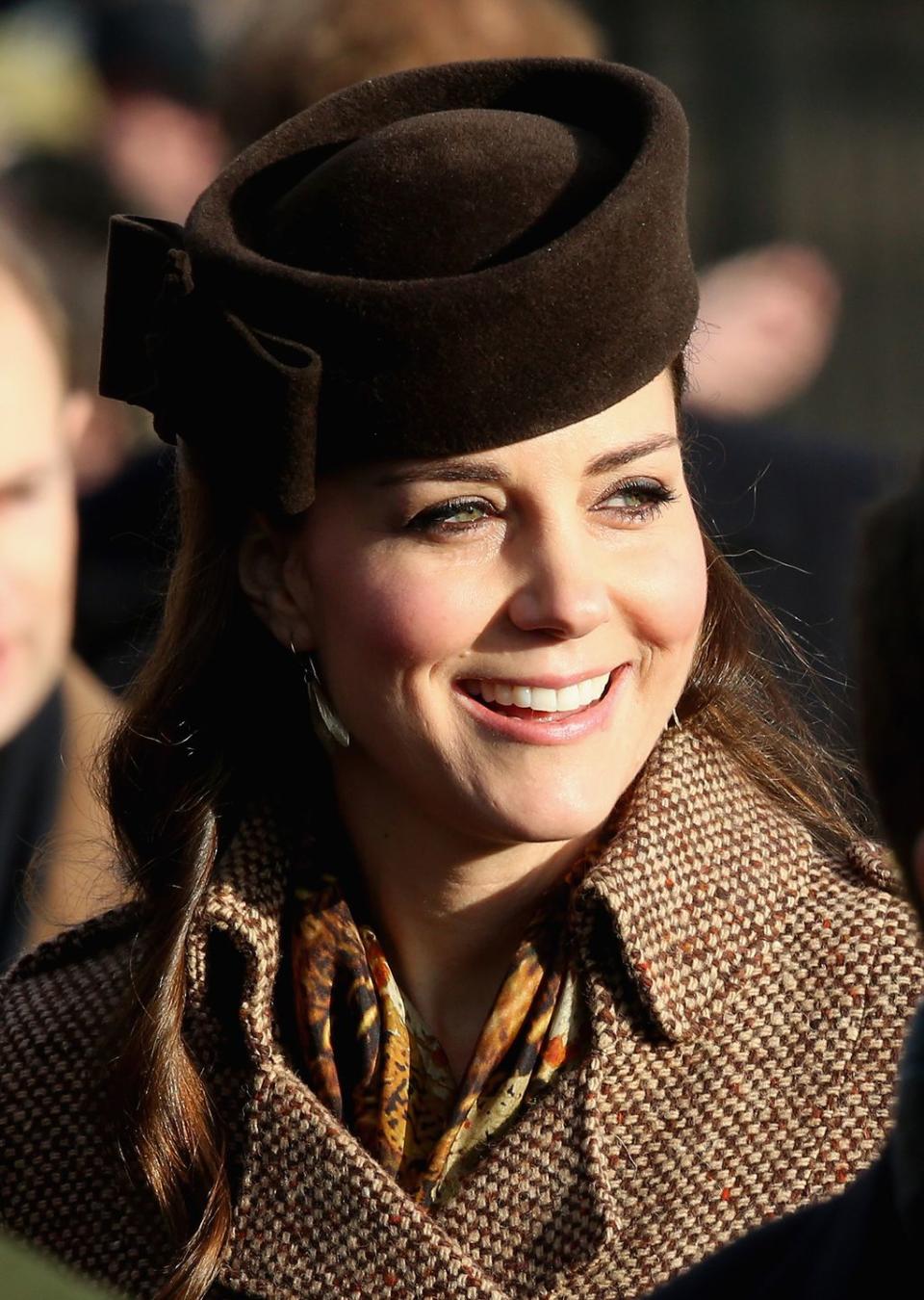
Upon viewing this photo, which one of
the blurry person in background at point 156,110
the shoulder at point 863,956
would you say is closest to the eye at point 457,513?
the shoulder at point 863,956

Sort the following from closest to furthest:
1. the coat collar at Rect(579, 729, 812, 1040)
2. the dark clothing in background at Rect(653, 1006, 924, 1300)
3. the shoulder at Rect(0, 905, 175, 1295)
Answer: the dark clothing in background at Rect(653, 1006, 924, 1300)
the coat collar at Rect(579, 729, 812, 1040)
the shoulder at Rect(0, 905, 175, 1295)

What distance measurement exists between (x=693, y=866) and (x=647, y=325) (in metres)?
0.71

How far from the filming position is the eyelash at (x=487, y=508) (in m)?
2.82

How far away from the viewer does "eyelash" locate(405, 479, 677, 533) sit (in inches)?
111

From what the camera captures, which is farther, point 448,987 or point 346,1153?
point 448,987

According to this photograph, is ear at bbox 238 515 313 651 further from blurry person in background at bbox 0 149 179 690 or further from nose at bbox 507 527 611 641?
blurry person in background at bbox 0 149 179 690

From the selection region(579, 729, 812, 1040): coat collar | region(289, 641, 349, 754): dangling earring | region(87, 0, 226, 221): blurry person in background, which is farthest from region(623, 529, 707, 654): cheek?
region(87, 0, 226, 221): blurry person in background

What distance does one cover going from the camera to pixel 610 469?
282 centimetres

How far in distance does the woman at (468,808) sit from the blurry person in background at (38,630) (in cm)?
109

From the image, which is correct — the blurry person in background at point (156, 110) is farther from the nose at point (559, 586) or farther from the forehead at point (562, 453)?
the nose at point (559, 586)

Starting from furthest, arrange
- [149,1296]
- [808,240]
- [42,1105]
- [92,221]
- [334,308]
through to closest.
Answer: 1. [808,240]
2. [92,221]
3. [42,1105]
4. [149,1296]
5. [334,308]

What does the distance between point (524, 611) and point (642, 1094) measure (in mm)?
633

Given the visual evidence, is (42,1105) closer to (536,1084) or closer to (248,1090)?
(248,1090)

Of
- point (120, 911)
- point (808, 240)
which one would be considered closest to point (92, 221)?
point (120, 911)
